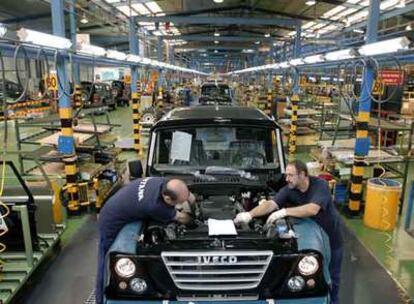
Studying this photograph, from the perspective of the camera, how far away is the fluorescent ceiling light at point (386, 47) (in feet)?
15.6

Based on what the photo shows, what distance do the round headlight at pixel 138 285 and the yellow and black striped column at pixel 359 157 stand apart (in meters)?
4.99

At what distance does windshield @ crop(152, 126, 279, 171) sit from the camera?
4352mm

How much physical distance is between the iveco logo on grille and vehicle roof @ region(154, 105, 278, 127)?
6.40 ft

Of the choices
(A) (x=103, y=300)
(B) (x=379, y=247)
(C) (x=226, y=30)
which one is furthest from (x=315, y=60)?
(C) (x=226, y=30)

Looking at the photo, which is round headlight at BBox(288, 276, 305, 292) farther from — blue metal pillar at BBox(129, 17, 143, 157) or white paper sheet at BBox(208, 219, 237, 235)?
blue metal pillar at BBox(129, 17, 143, 157)

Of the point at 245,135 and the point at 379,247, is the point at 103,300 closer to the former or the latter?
the point at 245,135

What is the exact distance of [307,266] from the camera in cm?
277

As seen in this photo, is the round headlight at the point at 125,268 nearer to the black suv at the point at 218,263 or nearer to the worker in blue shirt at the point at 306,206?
the black suv at the point at 218,263

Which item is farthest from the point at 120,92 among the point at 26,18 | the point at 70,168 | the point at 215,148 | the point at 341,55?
the point at 215,148

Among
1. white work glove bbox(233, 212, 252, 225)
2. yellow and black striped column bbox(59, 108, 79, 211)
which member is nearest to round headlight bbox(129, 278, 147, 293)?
white work glove bbox(233, 212, 252, 225)

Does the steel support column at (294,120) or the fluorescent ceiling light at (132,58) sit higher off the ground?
the fluorescent ceiling light at (132,58)

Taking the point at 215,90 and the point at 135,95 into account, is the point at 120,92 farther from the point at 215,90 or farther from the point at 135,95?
the point at 135,95

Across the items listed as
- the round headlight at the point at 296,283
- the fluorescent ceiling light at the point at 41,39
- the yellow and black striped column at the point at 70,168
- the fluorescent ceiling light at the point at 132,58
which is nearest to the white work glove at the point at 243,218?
the round headlight at the point at 296,283

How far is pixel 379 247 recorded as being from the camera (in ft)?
18.3
